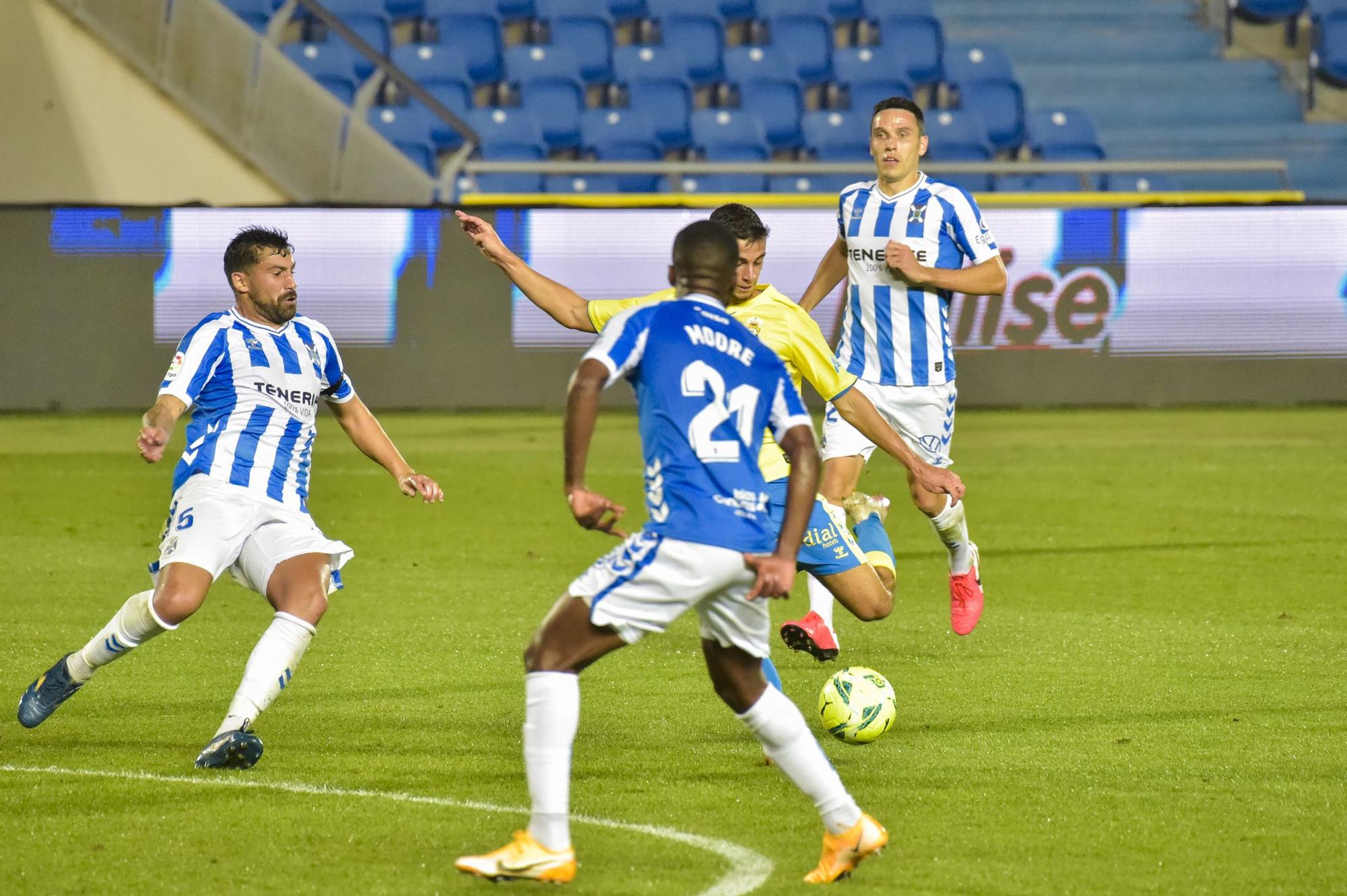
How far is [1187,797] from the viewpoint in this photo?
17.9 ft

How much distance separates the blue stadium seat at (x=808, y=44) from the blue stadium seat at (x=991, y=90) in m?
1.54

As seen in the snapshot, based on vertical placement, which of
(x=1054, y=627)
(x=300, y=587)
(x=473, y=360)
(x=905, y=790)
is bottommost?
(x=473, y=360)

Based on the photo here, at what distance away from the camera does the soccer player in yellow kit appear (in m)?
5.88

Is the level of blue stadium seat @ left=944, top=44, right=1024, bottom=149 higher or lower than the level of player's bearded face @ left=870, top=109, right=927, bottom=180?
lower

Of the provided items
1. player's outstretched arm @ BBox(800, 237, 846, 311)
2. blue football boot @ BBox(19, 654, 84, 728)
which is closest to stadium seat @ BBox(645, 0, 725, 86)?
player's outstretched arm @ BBox(800, 237, 846, 311)

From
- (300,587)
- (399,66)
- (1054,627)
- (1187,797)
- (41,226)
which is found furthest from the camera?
(399,66)

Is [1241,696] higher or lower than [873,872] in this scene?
lower

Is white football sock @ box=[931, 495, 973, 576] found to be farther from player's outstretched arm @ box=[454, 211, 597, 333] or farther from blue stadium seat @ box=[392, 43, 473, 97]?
blue stadium seat @ box=[392, 43, 473, 97]

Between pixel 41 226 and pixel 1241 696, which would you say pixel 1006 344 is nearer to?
pixel 41 226

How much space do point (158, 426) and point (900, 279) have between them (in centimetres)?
338

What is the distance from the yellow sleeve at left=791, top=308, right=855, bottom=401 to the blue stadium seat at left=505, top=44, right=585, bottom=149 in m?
16.8

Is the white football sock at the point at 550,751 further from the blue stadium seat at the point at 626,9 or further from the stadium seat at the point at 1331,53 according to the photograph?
the stadium seat at the point at 1331,53

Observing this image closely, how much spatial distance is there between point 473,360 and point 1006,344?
5.28m

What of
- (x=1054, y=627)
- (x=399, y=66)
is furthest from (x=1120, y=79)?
(x=1054, y=627)
